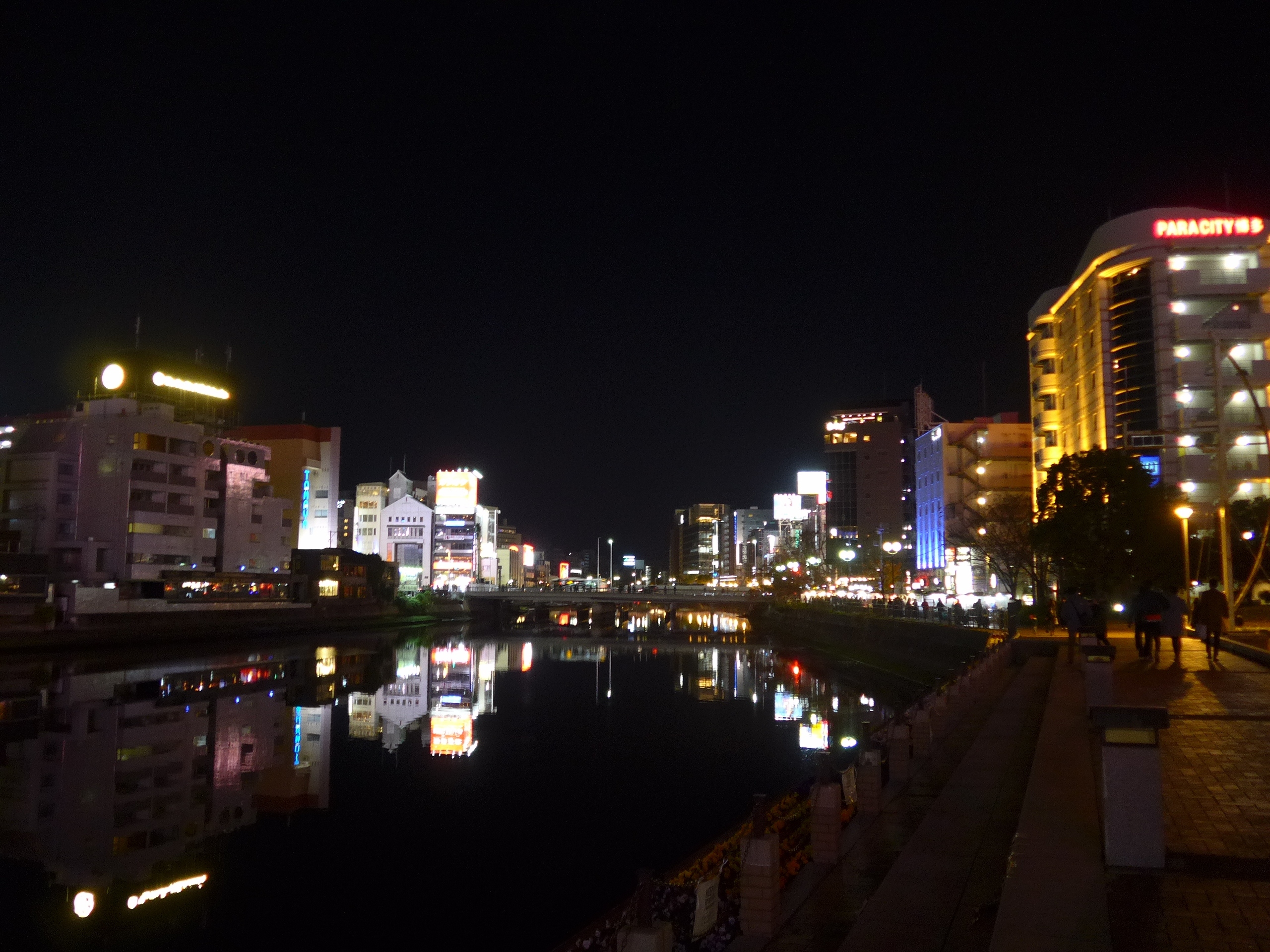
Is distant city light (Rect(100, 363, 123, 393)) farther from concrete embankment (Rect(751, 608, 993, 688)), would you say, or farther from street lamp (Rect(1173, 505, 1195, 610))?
street lamp (Rect(1173, 505, 1195, 610))

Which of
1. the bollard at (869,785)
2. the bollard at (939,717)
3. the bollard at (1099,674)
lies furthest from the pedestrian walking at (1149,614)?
the bollard at (869,785)

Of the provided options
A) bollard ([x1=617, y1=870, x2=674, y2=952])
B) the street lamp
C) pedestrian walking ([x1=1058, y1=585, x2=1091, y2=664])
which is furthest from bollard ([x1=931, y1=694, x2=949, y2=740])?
the street lamp

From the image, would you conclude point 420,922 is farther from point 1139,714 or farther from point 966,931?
point 1139,714

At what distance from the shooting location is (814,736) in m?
30.8

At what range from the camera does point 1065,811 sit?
29.7 ft

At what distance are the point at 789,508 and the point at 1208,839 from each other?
16433 centimetres

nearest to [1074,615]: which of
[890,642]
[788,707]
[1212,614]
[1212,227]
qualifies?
[1212,614]

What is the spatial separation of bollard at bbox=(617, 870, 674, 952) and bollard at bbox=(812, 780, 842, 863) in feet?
11.1

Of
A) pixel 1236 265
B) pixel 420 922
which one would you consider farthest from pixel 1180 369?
pixel 420 922

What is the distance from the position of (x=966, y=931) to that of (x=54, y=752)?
2540cm

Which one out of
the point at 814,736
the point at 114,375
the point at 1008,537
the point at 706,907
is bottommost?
the point at 814,736

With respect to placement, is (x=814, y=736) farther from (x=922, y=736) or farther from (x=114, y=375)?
(x=114, y=375)

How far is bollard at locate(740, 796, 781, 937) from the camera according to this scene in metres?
7.83

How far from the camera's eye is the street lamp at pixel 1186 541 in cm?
2862
